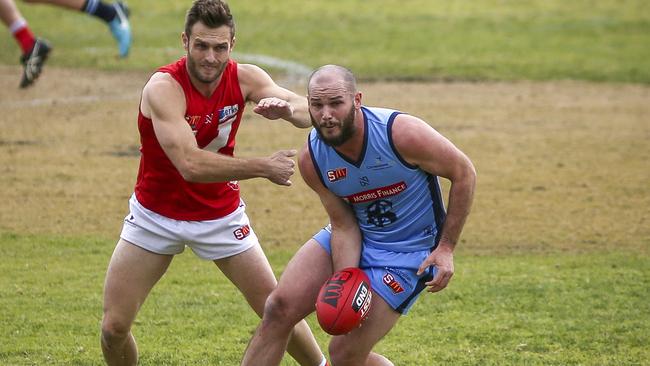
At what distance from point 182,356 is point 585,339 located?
11.0 ft

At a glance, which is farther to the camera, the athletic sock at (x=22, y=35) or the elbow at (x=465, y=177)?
the athletic sock at (x=22, y=35)

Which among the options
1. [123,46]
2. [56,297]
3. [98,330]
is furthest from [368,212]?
[123,46]

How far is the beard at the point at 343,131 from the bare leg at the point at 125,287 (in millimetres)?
1535

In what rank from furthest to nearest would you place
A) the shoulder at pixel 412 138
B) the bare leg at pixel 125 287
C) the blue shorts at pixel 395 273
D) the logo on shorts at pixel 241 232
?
the logo on shorts at pixel 241 232, the bare leg at pixel 125 287, the blue shorts at pixel 395 273, the shoulder at pixel 412 138

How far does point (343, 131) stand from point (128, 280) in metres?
1.86

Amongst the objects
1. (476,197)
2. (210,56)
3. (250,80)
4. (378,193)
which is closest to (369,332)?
(378,193)

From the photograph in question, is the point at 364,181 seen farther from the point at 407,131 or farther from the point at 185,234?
the point at 185,234

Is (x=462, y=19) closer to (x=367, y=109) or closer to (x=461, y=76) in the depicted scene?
(x=461, y=76)

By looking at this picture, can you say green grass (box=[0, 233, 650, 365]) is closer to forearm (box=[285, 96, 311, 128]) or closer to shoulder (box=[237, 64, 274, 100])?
forearm (box=[285, 96, 311, 128])

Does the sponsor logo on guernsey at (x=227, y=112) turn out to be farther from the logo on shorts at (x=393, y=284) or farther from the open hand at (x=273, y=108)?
the logo on shorts at (x=393, y=284)

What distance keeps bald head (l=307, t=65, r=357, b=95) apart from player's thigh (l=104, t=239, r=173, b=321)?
173 cm

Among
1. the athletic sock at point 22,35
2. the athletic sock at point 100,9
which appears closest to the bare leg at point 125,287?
the athletic sock at point 22,35

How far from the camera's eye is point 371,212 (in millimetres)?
8211

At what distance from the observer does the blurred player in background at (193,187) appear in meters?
8.15
